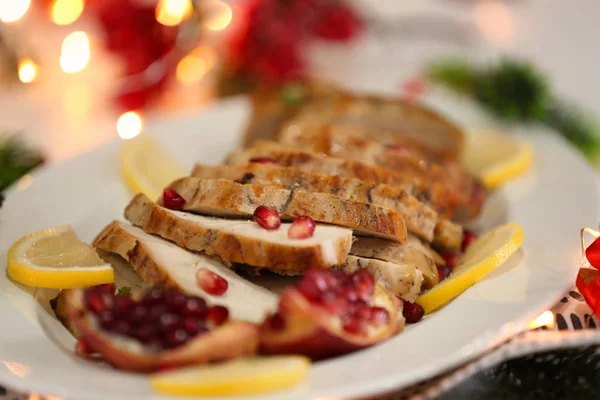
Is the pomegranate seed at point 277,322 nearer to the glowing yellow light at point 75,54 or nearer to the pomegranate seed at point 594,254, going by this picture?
the pomegranate seed at point 594,254

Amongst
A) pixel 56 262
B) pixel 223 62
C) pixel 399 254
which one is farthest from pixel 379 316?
pixel 223 62

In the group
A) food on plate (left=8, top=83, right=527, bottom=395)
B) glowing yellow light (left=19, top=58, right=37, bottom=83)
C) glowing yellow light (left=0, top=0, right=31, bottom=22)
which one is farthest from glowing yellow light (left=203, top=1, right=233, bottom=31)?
food on plate (left=8, top=83, right=527, bottom=395)

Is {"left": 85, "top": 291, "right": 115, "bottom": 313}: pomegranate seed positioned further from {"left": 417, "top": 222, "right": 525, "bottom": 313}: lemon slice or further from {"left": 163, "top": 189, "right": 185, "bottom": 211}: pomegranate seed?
{"left": 417, "top": 222, "right": 525, "bottom": 313}: lemon slice

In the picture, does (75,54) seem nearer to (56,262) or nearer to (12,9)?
(12,9)

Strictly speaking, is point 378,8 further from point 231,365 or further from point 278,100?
point 231,365

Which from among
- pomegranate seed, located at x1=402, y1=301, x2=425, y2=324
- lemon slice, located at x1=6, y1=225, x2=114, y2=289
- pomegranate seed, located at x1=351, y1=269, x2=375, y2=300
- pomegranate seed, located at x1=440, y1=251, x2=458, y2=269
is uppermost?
pomegranate seed, located at x1=351, y1=269, x2=375, y2=300

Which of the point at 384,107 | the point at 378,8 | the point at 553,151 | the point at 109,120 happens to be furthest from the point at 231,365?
the point at 378,8

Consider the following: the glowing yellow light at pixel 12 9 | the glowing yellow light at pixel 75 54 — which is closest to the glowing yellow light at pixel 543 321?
the glowing yellow light at pixel 75 54
